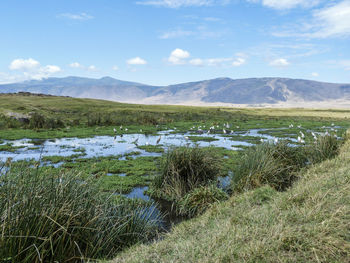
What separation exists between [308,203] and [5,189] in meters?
4.89

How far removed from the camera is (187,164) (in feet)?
27.1

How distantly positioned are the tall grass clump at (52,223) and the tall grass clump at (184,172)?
9.77 ft

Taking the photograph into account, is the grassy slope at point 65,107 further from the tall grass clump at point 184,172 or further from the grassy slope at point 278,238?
the grassy slope at point 278,238

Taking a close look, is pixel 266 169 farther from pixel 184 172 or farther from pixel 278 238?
pixel 278 238

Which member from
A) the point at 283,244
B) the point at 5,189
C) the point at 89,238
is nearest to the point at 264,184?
the point at 283,244

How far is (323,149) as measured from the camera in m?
10.1

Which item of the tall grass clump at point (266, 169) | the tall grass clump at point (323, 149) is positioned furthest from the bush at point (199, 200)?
the tall grass clump at point (323, 149)

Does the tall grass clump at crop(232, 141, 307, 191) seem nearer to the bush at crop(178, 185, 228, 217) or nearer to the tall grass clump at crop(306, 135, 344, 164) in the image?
the bush at crop(178, 185, 228, 217)

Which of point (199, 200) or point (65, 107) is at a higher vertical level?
point (65, 107)

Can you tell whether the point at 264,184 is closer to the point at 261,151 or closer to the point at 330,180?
the point at 261,151

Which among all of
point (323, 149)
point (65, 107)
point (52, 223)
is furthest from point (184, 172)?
point (65, 107)

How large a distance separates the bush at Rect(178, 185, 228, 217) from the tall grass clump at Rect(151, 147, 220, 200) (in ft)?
1.49

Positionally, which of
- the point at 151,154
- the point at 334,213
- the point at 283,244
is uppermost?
the point at 334,213

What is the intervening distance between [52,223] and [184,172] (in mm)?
4791
